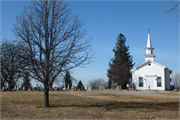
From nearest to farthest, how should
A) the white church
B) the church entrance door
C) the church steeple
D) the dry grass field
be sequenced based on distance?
1. the dry grass field
2. the white church
3. the church entrance door
4. the church steeple

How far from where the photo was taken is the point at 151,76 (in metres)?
37.6

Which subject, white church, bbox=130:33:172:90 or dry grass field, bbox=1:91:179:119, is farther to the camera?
white church, bbox=130:33:172:90

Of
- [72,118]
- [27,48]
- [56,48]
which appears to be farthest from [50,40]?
[72,118]

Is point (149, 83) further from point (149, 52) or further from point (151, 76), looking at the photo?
point (149, 52)

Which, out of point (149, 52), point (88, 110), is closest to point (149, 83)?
point (149, 52)

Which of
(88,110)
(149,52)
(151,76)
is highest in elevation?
(149,52)

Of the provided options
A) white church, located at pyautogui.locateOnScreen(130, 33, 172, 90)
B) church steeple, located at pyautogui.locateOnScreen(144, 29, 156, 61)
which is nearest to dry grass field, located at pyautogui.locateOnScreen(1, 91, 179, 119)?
white church, located at pyautogui.locateOnScreen(130, 33, 172, 90)

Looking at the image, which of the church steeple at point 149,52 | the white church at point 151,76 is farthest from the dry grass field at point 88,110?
the church steeple at point 149,52

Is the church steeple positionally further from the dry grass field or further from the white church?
the dry grass field

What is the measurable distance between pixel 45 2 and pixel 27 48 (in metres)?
3.06

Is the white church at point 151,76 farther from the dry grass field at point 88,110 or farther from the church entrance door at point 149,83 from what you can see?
the dry grass field at point 88,110

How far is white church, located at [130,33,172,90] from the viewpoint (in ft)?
122

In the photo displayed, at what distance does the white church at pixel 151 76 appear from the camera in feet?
122

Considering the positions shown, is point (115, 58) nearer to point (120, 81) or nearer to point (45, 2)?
point (120, 81)
